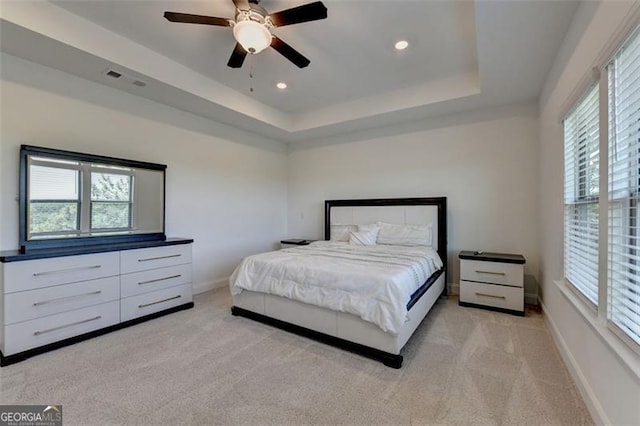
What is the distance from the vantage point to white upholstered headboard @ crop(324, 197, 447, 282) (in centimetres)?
420

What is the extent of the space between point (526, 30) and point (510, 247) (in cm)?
274

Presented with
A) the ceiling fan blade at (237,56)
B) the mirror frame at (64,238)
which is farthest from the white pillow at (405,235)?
the mirror frame at (64,238)

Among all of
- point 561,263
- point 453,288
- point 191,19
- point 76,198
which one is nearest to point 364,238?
point 453,288

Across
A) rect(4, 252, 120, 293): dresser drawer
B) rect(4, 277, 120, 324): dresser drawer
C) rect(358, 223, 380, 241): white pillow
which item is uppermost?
rect(358, 223, 380, 241): white pillow

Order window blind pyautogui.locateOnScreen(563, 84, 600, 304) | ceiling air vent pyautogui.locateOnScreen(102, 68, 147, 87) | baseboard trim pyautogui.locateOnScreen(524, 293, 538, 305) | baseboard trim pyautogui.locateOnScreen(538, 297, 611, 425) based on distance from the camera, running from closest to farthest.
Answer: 1. baseboard trim pyautogui.locateOnScreen(538, 297, 611, 425)
2. window blind pyautogui.locateOnScreen(563, 84, 600, 304)
3. ceiling air vent pyautogui.locateOnScreen(102, 68, 147, 87)
4. baseboard trim pyautogui.locateOnScreen(524, 293, 538, 305)

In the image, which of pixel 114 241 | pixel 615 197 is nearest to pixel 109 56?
pixel 114 241

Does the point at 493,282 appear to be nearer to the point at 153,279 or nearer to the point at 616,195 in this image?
the point at 616,195

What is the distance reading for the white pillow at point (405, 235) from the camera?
13.5ft

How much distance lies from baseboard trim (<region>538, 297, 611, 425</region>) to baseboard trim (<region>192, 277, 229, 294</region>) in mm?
4338

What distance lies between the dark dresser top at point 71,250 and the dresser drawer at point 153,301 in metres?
0.57

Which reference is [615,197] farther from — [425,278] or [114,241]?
[114,241]

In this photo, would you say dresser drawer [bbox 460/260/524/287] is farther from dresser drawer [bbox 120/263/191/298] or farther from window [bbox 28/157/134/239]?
window [bbox 28/157/134/239]

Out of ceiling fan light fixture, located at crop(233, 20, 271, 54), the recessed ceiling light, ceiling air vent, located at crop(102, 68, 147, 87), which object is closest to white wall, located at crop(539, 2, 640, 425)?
the recessed ceiling light

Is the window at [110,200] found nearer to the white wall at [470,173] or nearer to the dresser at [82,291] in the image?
the dresser at [82,291]
